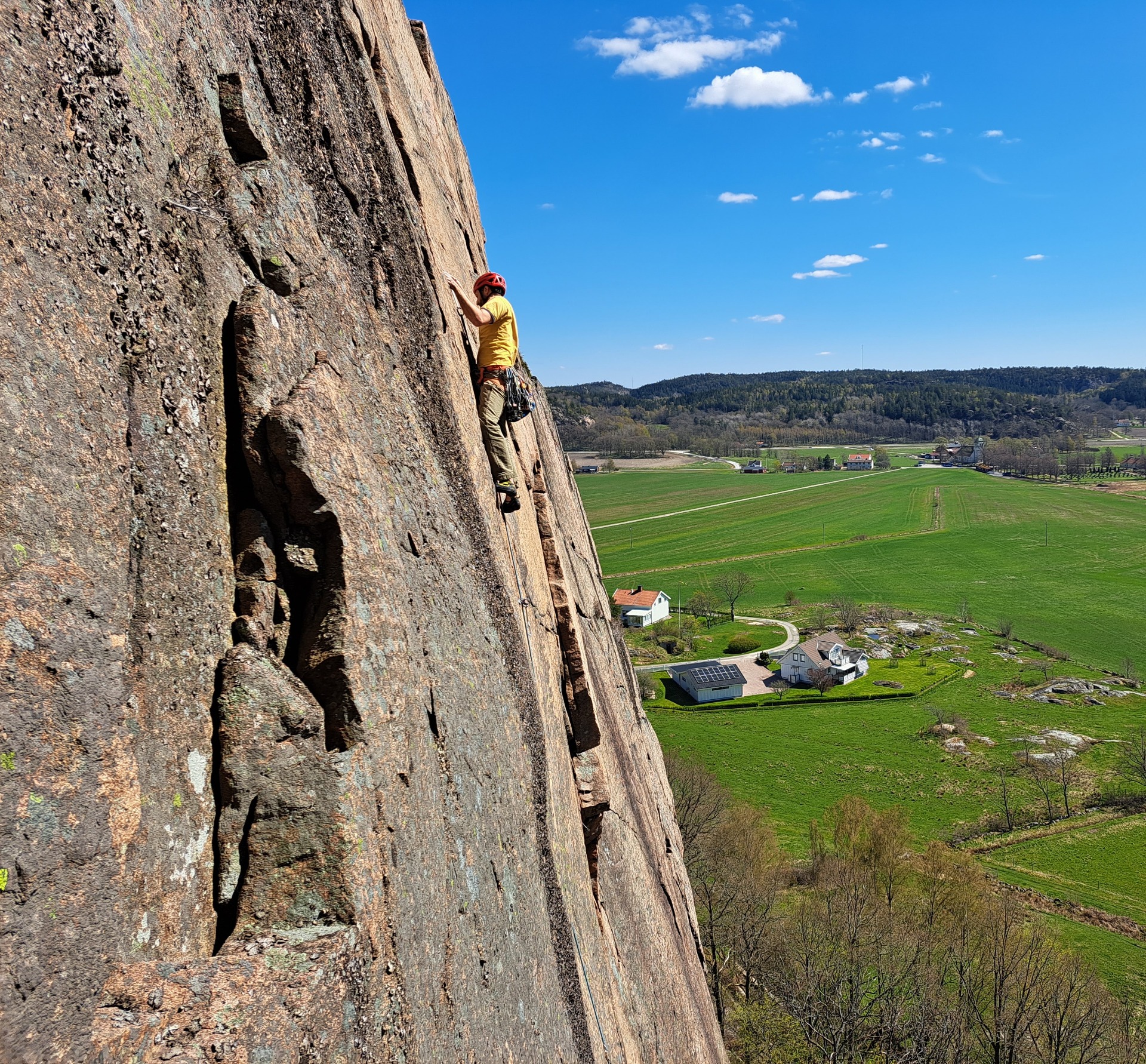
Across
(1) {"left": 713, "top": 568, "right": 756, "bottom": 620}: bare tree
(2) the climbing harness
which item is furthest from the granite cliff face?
(1) {"left": 713, "top": 568, "right": 756, "bottom": 620}: bare tree

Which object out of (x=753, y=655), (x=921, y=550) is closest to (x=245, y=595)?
(x=753, y=655)

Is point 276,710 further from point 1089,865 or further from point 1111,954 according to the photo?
point 1089,865

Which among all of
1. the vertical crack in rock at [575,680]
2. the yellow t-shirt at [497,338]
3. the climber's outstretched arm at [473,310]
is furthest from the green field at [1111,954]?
the climber's outstretched arm at [473,310]

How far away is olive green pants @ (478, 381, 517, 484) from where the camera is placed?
9.96 meters

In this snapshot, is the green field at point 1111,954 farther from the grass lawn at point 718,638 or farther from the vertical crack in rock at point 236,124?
the grass lawn at point 718,638

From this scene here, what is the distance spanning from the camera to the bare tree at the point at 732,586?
101375 millimetres

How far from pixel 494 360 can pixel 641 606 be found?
8634 centimetres

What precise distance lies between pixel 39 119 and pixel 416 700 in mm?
4706

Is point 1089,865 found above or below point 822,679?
below

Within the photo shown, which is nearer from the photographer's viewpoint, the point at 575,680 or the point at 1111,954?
the point at 575,680

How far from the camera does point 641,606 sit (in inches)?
3738

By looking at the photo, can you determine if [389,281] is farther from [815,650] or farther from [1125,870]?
[815,650]

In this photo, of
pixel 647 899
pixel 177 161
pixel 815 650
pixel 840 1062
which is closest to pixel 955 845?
pixel 840 1062

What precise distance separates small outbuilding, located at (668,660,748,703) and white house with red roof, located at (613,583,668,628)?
20.3 m
